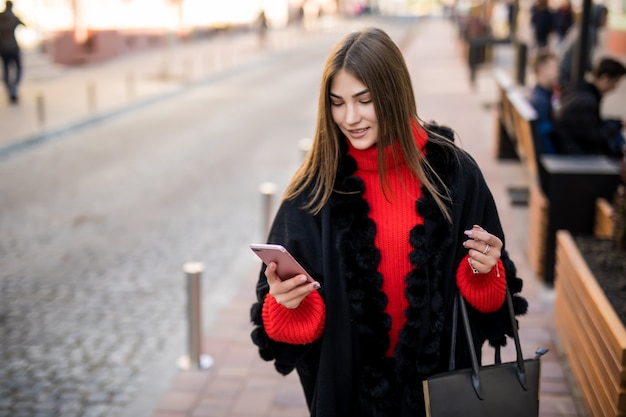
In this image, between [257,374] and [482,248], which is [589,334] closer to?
[257,374]

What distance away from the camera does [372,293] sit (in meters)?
2.31

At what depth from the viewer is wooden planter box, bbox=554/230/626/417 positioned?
341 centimetres

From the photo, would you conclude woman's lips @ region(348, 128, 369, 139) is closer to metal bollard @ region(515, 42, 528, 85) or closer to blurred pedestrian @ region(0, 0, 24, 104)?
metal bollard @ region(515, 42, 528, 85)

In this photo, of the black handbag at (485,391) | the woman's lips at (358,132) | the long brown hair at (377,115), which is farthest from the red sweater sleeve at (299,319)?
the woman's lips at (358,132)

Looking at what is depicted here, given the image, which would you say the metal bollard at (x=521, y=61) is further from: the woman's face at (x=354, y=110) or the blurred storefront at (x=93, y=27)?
the woman's face at (x=354, y=110)

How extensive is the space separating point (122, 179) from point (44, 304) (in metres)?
4.65

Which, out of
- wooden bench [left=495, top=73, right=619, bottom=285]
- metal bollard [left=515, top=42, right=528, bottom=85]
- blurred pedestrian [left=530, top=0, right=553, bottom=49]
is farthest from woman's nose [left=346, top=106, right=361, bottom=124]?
blurred pedestrian [left=530, top=0, right=553, bottom=49]

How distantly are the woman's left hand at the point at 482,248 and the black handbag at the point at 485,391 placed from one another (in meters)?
0.24

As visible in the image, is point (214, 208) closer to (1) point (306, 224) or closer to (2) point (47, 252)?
(2) point (47, 252)

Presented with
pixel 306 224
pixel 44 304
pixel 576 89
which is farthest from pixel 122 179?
pixel 306 224

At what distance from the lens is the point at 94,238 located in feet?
25.5

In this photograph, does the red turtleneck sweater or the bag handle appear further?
the red turtleneck sweater

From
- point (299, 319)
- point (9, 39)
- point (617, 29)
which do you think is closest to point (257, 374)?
point (299, 319)

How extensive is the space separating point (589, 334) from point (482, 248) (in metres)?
2.13
